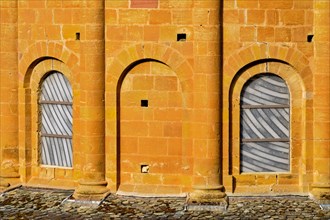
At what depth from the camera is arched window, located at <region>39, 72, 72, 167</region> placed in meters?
15.6

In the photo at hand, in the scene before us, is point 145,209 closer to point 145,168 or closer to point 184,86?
point 145,168

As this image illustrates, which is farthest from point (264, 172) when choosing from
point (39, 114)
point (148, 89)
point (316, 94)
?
point (39, 114)

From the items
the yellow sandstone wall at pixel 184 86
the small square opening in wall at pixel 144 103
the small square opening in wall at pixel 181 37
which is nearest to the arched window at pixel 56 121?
the yellow sandstone wall at pixel 184 86

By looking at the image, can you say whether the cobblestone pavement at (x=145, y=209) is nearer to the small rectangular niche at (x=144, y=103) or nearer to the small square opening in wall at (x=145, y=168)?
the small square opening in wall at (x=145, y=168)

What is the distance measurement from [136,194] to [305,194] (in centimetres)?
394

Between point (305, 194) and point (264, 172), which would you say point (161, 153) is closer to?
point (264, 172)

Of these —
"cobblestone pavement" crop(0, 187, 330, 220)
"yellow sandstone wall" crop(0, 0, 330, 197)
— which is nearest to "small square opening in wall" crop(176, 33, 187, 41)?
"yellow sandstone wall" crop(0, 0, 330, 197)

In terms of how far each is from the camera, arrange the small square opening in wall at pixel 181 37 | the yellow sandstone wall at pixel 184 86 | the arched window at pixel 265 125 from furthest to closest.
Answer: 1. the arched window at pixel 265 125
2. the small square opening in wall at pixel 181 37
3. the yellow sandstone wall at pixel 184 86

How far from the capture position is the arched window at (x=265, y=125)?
1489 centimetres

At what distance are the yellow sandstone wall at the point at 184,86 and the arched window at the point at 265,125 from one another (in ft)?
0.61

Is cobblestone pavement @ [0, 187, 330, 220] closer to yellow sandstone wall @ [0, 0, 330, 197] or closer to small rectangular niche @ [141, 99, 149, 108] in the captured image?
yellow sandstone wall @ [0, 0, 330, 197]

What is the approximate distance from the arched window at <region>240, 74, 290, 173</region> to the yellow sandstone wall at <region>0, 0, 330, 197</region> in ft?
0.61

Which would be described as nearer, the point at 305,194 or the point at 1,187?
the point at 305,194

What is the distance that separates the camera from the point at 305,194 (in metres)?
14.7
